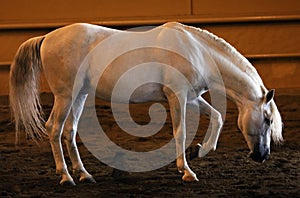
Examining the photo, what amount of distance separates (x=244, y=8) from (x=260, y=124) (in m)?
3.71

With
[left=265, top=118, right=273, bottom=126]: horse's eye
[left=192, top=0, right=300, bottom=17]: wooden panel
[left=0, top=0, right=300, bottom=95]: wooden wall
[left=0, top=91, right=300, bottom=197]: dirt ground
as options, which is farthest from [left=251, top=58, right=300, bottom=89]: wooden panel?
[left=265, top=118, right=273, bottom=126]: horse's eye

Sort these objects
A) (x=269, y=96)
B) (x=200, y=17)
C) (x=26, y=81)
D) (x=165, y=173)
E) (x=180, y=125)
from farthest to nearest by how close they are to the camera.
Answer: (x=200, y=17) < (x=165, y=173) < (x=26, y=81) < (x=180, y=125) < (x=269, y=96)

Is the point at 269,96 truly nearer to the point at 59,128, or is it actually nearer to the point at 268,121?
the point at 268,121

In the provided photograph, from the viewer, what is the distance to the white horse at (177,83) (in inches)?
173

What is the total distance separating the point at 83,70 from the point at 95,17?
11.6 feet

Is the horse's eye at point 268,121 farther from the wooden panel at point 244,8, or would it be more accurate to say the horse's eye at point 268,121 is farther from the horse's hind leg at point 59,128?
the wooden panel at point 244,8

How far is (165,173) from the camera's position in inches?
188

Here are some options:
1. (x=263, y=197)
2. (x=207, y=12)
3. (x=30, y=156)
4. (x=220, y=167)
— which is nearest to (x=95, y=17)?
(x=207, y=12)

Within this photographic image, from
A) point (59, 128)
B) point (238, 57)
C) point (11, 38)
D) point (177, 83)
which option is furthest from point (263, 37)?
point (59, 128)

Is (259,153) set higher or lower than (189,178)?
higher

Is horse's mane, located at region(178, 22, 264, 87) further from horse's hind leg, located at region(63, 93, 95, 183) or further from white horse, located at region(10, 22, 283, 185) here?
horse's hind leg, located at region(63, 93, 95, 183)

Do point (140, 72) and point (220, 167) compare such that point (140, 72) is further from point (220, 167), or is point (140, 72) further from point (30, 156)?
point (30, 156)

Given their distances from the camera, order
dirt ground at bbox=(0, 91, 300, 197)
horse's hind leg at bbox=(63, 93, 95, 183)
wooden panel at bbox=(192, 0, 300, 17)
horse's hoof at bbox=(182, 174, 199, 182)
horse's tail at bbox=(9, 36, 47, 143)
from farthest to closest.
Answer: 1. wooden panel at bbox=(192, 0, 300, 17)
2. horse's tail at bbox=(9, 36, 47, 143)
3. horse's hind leg at bbox=(63, 93, 95, 183)
4. horse's hoof at bbox=(182, 174, 199, 182)
5. dirt ground at bbox=(0, 91, 300, 197)

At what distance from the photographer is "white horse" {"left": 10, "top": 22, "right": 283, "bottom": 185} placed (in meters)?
4.41
